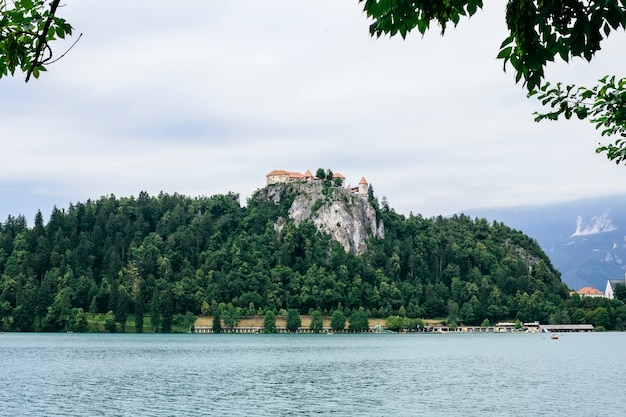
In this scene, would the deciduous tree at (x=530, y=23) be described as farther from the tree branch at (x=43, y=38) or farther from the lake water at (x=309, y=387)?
the lake water at (x=309, y=387)

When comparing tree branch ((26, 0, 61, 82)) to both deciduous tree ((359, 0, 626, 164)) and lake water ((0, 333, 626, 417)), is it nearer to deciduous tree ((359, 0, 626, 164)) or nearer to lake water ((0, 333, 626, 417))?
deciduous tree ((359, 0, 626, 164))

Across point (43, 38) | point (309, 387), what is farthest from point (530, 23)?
point (309, 387)

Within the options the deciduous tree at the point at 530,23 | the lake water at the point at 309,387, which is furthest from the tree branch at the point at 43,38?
the lake water at the point at 309,387

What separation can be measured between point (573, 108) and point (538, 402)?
48.1 metres

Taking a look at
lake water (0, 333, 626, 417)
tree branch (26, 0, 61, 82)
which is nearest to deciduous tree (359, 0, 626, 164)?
tree branch (26, 0, 61, 82)

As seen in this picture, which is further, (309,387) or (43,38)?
(309,387)

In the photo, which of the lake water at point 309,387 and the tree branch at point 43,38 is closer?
the tree branch at point 43,38

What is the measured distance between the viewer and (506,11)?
17.0 feet

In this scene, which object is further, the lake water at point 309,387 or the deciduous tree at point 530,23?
the lake water at point 309,387

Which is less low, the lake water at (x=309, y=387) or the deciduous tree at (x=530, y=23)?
the deciduous tree at (x=530, y=23)

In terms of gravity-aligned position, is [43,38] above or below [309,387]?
above

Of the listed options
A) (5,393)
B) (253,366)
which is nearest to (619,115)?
(5,393)

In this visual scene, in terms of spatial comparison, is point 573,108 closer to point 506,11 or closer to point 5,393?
point 506,11

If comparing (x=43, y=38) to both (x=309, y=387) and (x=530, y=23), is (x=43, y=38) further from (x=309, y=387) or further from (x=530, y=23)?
(x=309, y=387)
